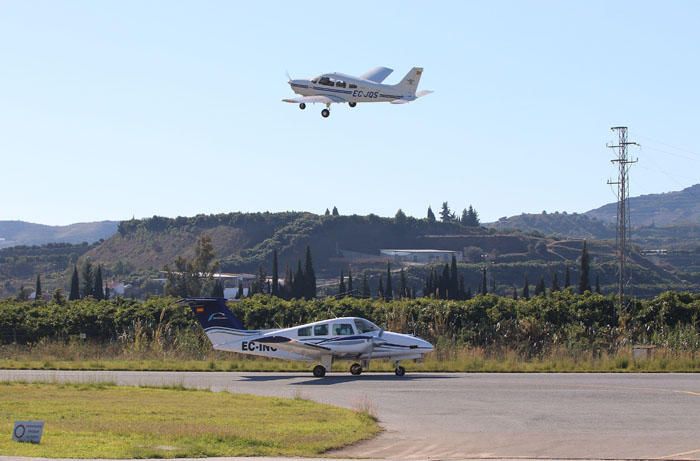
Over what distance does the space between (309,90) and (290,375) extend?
54.7 ft

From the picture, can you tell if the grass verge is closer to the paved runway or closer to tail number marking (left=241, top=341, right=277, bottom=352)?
the paved runway

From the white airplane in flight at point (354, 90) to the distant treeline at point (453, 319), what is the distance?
29.6 feet

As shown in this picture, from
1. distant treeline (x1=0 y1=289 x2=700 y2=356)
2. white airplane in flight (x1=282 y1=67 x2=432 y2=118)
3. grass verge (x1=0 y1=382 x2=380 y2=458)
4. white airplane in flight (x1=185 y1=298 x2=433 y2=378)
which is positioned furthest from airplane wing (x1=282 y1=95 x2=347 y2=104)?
grass verge (x1=0 y1=382 x2=380 y2=458)

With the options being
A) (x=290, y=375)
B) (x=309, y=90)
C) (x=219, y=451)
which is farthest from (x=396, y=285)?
(x=219, y=451)

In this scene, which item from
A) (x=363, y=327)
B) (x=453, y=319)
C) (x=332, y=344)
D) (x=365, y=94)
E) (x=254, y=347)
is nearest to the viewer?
(x=332, y=344)

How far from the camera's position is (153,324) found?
166ft

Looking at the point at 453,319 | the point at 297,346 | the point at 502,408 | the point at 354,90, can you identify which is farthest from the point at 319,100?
the point at 502,408

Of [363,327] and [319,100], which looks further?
[319,100]

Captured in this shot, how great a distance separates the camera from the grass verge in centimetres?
2022

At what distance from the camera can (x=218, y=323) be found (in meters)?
40.0

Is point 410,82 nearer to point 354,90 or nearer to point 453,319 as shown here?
point 354,90

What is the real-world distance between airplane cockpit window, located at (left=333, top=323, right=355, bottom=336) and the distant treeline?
8.28 m

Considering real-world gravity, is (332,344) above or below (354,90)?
below

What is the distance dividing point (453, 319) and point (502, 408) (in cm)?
2075
